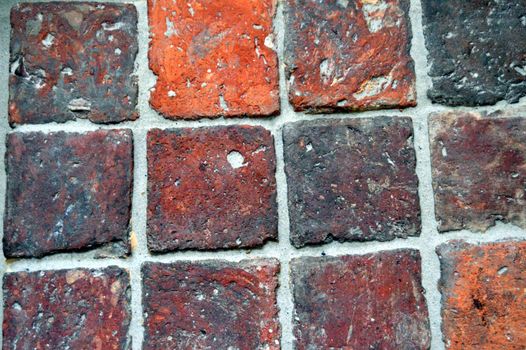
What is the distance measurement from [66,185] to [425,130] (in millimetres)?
367

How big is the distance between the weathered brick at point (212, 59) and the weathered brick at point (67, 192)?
7 cm

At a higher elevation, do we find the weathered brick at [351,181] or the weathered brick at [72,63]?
the weathered brick at [72,63]

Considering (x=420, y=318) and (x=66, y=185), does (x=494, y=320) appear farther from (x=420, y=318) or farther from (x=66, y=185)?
(x=66, y=185)

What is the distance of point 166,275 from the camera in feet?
1.68

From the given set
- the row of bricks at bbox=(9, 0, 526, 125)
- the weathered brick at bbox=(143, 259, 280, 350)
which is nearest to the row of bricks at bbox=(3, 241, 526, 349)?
the weathered brick at bbox=(143, 259, 280, 350)

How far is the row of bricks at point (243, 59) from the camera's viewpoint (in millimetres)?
525

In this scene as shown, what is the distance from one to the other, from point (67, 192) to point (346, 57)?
31cm

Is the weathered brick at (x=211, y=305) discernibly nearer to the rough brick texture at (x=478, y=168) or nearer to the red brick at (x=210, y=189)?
the red brick at (x=210, y=189)

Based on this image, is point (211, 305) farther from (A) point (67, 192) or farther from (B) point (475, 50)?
(B) point (475, 50)

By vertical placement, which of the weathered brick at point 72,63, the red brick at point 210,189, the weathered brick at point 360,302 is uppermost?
the weathered brick at point 72,63

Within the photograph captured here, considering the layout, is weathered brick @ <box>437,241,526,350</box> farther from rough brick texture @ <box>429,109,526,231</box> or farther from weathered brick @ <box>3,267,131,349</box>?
weathered brick @ <box>3,267,131,349</box>

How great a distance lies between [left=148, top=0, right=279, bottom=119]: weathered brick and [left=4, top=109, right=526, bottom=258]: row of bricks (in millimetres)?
27

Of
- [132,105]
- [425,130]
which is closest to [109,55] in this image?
[132,105]

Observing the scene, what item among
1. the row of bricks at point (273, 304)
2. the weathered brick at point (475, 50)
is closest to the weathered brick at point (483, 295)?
the row of bricks at point (273, 304)
